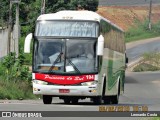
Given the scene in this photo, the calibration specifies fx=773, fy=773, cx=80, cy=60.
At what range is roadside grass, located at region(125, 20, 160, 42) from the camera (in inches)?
4220

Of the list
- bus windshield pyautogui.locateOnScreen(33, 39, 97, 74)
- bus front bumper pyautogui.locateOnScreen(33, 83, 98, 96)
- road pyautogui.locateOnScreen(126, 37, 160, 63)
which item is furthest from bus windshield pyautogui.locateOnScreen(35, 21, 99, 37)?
road pyautogui.locateOnScreen(126, 37, 160, 63)

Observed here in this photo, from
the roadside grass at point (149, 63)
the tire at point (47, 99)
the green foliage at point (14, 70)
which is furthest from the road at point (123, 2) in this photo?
the tire at point (47, 99)

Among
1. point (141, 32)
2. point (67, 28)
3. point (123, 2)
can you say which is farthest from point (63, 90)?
point (123, 2)

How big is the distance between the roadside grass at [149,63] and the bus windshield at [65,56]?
2271 inches

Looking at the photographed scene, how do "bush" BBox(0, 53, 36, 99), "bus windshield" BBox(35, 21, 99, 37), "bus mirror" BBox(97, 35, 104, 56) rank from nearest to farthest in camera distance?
1. "bus mirror" BBox(97, 35, 104, 56)
2. "bus windshield" BBox(35, 21, 99, 37)
3. "bush" BBox(0, 53, 36, 99)

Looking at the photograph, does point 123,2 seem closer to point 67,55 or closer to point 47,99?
point 47,99

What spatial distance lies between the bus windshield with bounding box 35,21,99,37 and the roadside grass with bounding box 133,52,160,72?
57.4 m

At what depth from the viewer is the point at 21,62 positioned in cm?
4312

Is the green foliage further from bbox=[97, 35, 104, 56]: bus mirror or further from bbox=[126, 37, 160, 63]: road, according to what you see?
bbox=[126, 37, 160, 63]: road

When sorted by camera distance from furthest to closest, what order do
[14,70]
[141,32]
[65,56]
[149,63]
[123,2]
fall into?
[123,2], [141,32], [149,63], [14,70], [65,56]

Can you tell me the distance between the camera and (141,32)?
359 ft

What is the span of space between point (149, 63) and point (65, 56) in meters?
59.5

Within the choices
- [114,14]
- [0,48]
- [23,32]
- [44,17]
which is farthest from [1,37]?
[114,14]

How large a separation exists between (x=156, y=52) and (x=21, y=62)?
51.6m
